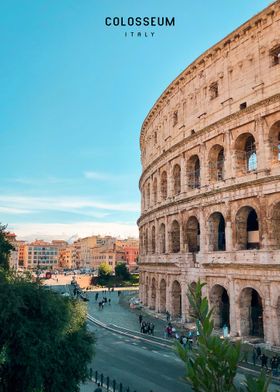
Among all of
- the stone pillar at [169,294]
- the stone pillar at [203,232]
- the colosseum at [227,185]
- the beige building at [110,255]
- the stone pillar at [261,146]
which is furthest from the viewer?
the beige building at [110,255]

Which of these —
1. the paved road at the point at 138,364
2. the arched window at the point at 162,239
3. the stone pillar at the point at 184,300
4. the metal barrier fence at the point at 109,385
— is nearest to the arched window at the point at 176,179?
the arched window at the point at 162,239

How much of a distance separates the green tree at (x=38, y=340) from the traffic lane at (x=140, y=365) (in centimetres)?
380

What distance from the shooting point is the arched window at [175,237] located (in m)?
31.7

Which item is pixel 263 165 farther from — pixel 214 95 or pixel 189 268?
pixel 189 268

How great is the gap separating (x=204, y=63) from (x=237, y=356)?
1082 inches

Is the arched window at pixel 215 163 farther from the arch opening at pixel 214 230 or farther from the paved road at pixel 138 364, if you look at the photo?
the paved road at pixel 138 364

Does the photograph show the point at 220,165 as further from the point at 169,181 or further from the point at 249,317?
the point at 249,317

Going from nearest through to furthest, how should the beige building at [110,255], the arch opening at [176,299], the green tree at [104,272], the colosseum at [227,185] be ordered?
1. the colosseum at [227,185]
2. the arch opening at [176,299]
3. the green tree at [104,272]
4. the beige building at [110,255]

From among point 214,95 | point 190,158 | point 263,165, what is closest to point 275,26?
point 214,95

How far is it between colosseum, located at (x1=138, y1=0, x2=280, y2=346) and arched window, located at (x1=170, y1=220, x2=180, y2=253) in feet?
0.30

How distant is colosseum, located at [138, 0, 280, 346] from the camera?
2212 centimetres

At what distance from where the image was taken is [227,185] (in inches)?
966

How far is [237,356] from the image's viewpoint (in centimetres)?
366

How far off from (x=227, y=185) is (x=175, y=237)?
8985 mm
